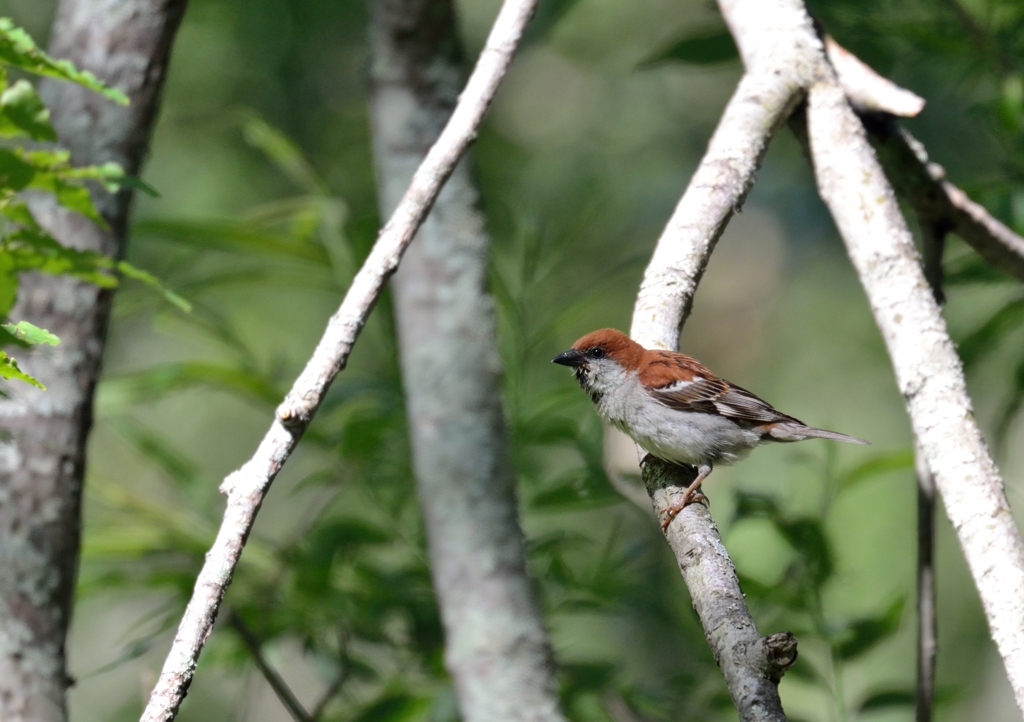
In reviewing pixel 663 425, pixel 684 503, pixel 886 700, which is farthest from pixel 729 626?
pixel 886 700

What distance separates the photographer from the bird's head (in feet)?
9.36

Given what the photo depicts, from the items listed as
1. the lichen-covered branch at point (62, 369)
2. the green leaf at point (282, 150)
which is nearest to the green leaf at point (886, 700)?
the lichen-covered branch at point (62, 369)

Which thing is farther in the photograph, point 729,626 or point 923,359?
point 923,359

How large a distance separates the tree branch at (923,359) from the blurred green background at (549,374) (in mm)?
890

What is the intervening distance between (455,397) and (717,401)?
87cm

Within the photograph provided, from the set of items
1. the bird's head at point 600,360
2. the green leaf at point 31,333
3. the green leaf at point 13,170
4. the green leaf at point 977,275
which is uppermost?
the green leaf at point 977,275

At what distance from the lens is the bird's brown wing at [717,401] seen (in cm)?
284

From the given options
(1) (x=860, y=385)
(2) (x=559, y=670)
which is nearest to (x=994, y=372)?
(1) (x=860, y=385)

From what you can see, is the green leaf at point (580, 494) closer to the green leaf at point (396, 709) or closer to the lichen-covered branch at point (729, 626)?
the green leaf at point (396, 709)

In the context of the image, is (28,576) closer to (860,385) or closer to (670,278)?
(670,278)

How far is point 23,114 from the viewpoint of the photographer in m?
1.41

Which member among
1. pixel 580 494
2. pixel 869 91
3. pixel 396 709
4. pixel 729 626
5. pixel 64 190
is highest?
pixel 869 91

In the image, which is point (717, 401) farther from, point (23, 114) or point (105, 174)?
point (23, 114)

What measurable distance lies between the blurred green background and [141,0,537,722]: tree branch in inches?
60.4
